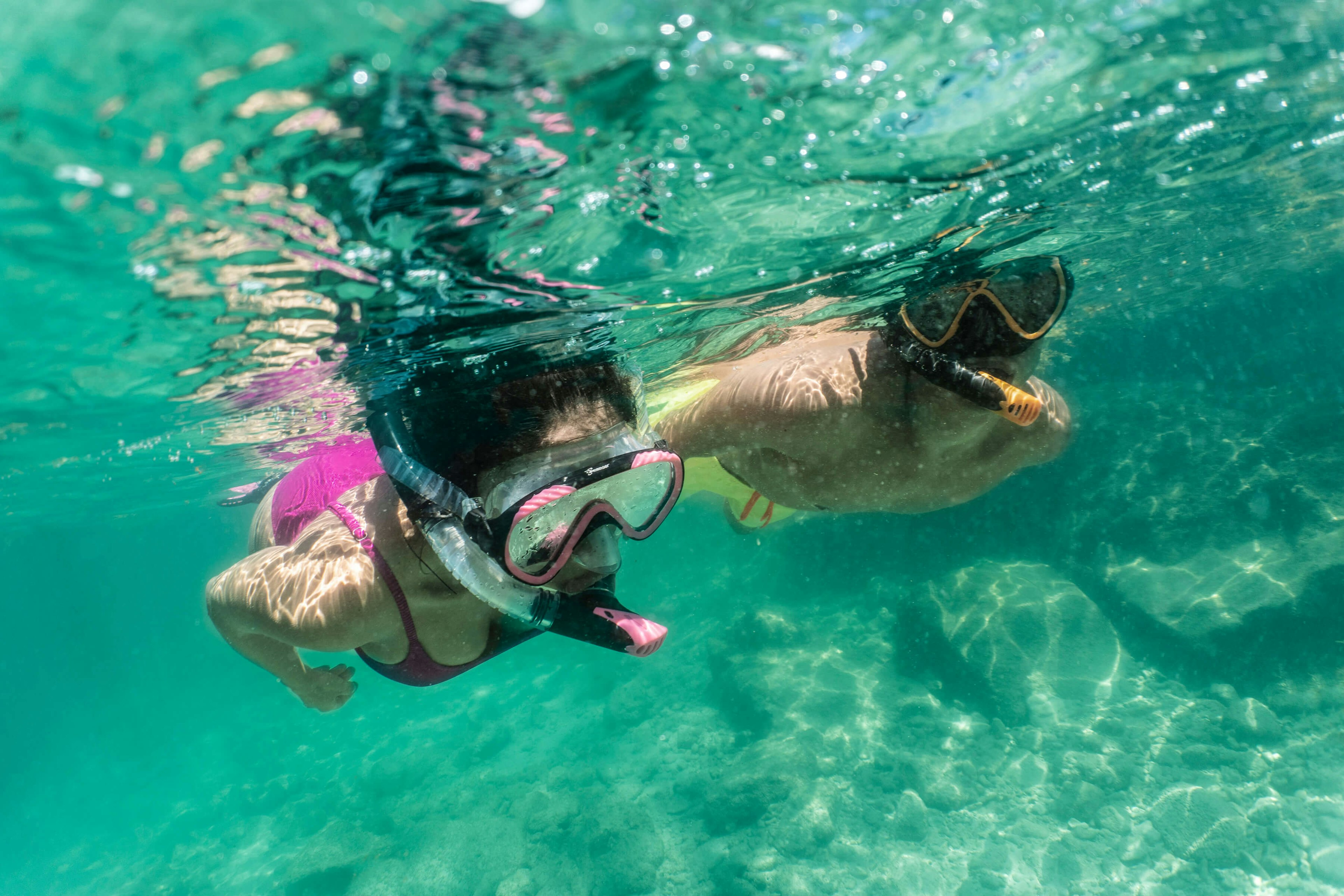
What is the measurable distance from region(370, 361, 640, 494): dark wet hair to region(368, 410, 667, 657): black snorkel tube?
Result: 0.43 ft

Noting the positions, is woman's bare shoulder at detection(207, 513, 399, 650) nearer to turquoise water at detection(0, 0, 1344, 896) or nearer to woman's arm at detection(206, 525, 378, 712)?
woman's arm at detection(206, 525, 378, 712)

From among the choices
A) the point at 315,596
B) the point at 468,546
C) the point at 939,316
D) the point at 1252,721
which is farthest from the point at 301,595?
the point at 1252,721

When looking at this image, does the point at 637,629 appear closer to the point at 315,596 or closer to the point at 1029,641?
the point at 315,596

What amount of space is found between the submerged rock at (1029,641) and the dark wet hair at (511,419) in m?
10.9

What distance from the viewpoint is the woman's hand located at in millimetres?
4539

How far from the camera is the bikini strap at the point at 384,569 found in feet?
11.6

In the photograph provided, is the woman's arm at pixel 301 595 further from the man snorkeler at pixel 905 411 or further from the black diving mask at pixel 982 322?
the black diving mask at pixel 982 322

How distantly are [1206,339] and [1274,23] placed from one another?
1416 inches

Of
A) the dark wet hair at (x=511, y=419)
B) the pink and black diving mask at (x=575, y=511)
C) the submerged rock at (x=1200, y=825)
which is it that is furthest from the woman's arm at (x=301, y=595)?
the submerged rock at (x=1200, y=825)

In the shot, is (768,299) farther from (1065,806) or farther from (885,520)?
(885,520)

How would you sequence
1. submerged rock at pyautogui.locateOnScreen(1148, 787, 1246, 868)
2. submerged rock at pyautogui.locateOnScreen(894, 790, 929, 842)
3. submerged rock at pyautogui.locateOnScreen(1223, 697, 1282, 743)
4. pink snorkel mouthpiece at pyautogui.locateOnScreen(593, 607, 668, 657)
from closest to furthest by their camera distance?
pink snorkel mouthpiece at pyautogui.locateOnScreen(593, 607, 668, 657) → submerged rock at pyautogui.locateOnScreen(1148, 787, 1246, 868) → submerged rock at pyautogui.locateOnScreen(894, 790, 929, 842) → submerged rock at pyautogui.locateOnScreen(1223, 697, 1282, 743)

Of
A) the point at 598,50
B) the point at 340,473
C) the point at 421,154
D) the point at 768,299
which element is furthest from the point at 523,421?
the point at 768,299

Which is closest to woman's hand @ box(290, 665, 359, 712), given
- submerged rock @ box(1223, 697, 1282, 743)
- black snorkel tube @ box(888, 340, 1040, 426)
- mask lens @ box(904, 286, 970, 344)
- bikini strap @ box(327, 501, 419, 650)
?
bikini strap @ box(327, 501, 419, 650)

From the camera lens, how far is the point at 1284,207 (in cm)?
1180
